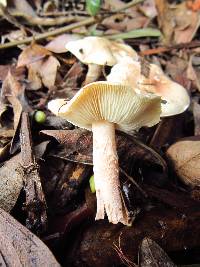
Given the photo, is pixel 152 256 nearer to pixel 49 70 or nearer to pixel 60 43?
pixel 49 70

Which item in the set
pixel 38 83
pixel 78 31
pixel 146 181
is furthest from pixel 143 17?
pixel 146 181

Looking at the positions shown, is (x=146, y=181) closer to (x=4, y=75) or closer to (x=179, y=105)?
(x=179, y=105)

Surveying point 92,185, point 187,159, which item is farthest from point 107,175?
point 187,159

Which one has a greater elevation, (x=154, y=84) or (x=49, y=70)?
(x=49, y=70)

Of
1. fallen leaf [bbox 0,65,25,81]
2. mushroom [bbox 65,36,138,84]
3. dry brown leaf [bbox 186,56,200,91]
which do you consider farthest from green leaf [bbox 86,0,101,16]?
dry brown leaf [bbox 186,56,200,91]

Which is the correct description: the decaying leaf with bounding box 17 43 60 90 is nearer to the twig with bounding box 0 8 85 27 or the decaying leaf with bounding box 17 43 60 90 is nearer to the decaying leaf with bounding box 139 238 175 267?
the twig with bounding box 0 8 85 27

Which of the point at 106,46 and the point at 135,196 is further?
the point at 106,46
